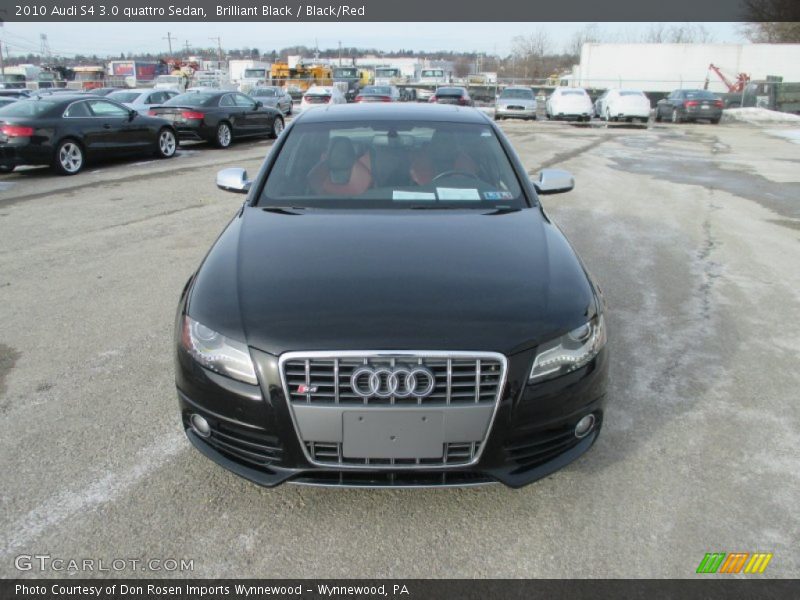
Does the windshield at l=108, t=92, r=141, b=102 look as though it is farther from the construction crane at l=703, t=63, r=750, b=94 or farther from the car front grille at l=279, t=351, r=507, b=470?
the construction crane at l=703, t=63, r=750, b=94

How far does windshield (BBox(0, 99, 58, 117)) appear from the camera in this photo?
460 inches

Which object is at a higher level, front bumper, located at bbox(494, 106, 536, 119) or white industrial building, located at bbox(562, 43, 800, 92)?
white industrial building, located at bbox(562, 43, 800, 92)

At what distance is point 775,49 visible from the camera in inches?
1943

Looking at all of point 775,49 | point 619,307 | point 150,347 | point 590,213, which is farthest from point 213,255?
point 775,49

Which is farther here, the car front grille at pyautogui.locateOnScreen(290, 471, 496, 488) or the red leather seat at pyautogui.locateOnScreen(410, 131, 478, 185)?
the red leather seat at pyautogui.locateOnScreen(410, 131, 478, 185)

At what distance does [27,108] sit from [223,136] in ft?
19.1

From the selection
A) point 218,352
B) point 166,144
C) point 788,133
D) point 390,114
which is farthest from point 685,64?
point 218,352

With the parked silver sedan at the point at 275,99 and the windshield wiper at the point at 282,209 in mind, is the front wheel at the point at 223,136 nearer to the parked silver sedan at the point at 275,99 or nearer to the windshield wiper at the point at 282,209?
the parked silver sedan at the point at 275,99

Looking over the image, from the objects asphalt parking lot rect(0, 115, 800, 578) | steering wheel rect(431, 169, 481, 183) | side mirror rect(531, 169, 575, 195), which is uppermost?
steering wheel rect(431, 169, 481, 183)

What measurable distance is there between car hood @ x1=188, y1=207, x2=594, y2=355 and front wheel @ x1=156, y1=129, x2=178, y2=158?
12414mm

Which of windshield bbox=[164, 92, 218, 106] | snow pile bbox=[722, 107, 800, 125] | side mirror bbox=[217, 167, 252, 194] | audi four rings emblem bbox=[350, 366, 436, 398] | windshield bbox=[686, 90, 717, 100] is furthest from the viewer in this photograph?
snow pile bbox=[722, 107, 800, 125]

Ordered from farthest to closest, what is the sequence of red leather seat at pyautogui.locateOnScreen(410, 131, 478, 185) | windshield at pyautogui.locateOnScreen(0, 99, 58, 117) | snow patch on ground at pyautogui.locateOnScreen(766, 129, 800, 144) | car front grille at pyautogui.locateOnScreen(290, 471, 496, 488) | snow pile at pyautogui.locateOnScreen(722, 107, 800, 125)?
snow pile at pyautogui.locateOnScreen(722, 107, 800, 125) → snow patch on ground at pyautogui.locateOnScreen(766, 129, 800, 144) → windshield at pyautogui.locateOnScreen(0, 99, 58, 117) → red leather seat at pyautogui.locateOnScreen(410, 131, 478, 185) → car front grille at pyautogui.locateOnScreen(290, 471, 496, 488)

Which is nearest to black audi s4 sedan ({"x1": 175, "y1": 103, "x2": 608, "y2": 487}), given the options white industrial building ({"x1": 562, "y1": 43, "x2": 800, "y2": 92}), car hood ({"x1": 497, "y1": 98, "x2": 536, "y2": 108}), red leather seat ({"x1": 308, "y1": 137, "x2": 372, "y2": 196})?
red leather seat ({"x1": 308, "y1": 137, "x2": 372, "y2": 196})

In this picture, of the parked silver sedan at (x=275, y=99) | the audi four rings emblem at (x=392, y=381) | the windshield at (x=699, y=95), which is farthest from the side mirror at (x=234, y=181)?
the windshield at (x=699, y=95)
